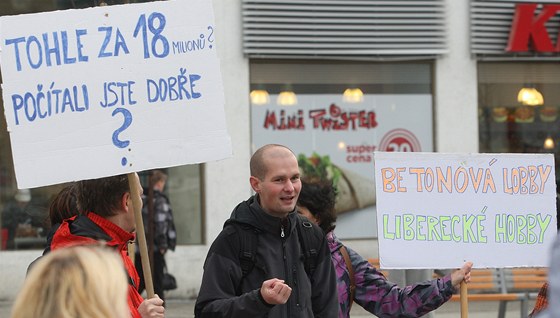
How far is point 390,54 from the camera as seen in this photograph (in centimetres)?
1503

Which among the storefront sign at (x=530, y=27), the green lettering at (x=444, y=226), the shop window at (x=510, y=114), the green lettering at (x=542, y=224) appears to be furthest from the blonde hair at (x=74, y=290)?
the shop window at (x=510, y=114)

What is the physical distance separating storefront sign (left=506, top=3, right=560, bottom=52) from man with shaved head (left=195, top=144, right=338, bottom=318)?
10504 millimetres

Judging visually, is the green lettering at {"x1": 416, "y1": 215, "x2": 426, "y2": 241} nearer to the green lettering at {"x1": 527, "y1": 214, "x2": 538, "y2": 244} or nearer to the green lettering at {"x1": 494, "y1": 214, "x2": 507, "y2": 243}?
the green lettering at {"x1": 494, "y1": 214, "x2": 507, "y2": 243}

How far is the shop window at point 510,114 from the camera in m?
15.3

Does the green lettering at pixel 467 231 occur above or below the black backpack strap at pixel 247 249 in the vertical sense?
below

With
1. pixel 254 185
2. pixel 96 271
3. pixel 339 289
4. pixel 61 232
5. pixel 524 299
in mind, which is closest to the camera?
pixel 96 271

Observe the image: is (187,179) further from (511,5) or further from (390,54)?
(511,5)

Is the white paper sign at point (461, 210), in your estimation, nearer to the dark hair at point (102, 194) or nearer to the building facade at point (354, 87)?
the dark hair at point (102, 194)

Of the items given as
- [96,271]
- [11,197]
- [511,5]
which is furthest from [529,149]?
[96,271]

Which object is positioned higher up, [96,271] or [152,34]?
[152,34]

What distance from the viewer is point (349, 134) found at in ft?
49.0

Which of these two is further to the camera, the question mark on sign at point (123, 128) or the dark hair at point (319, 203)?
the dark hair at point (319, 203)

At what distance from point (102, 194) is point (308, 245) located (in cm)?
90

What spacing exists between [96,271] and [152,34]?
2290 mm
